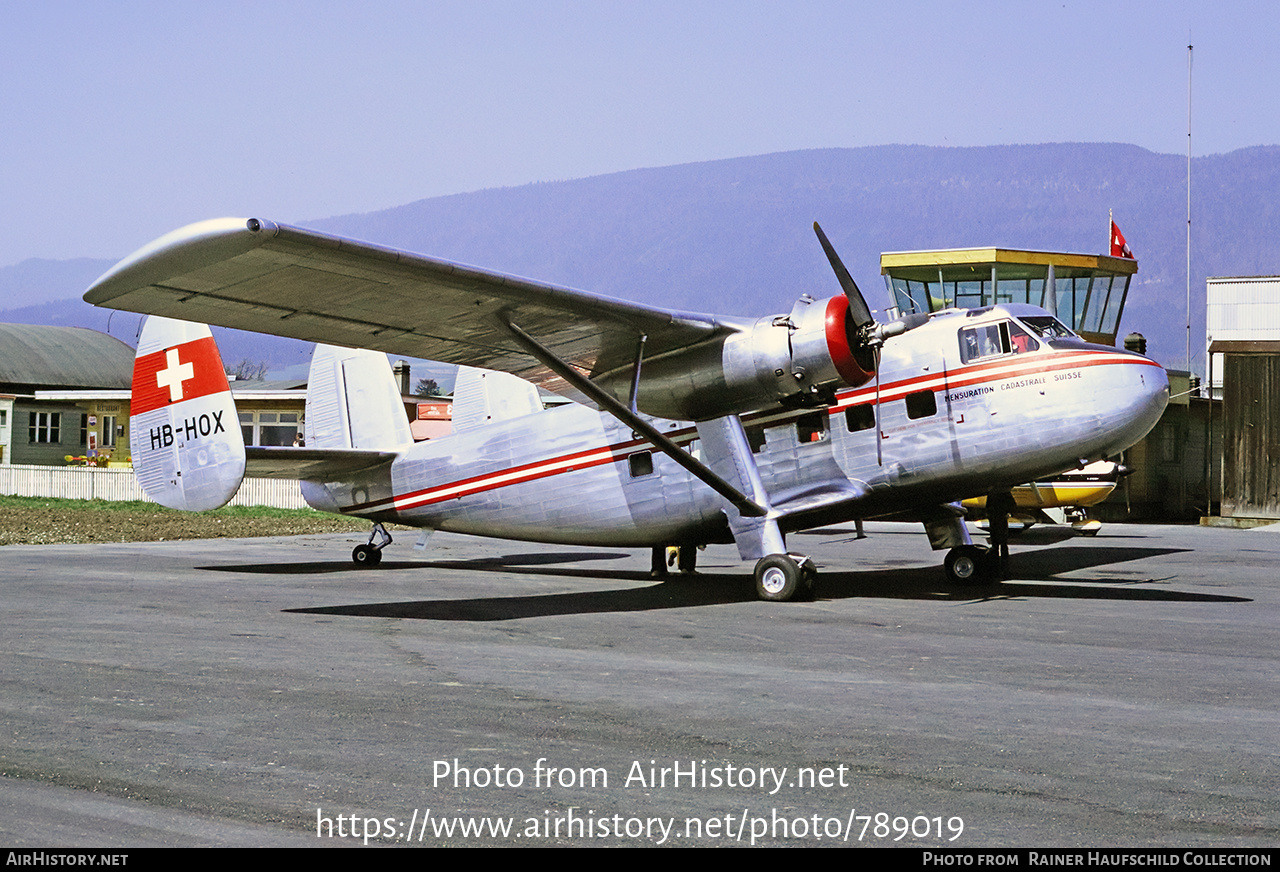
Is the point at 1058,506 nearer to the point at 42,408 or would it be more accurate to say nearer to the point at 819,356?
the point at 819,356

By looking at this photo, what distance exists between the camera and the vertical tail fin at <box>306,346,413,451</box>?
19344mm

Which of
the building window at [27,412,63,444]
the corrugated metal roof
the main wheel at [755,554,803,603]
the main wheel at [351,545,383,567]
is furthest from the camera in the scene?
the corrugated metal roof

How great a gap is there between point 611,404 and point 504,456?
4.14m

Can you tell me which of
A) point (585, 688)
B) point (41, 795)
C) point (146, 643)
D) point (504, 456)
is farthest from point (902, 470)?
point (41, 795)

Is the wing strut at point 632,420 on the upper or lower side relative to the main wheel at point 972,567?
upper

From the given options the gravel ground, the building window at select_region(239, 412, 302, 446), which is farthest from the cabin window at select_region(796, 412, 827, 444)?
the building window at select_region(239, 412, 302, 446)

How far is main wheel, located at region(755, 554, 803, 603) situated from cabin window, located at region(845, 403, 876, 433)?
197 cm

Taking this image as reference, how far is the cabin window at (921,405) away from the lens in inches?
586

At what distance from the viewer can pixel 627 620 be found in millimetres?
12859

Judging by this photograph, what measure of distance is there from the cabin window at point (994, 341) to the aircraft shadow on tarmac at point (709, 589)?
121 inches

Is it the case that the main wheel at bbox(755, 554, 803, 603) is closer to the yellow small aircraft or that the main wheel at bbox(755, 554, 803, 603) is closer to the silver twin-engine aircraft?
the silver twin-engine aircraft

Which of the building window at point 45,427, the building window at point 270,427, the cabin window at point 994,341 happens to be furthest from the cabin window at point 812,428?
the building window at point 45,427

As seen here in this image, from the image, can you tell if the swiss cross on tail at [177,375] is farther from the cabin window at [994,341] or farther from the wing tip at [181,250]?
the cabin window at [994,341]

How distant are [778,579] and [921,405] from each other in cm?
287
